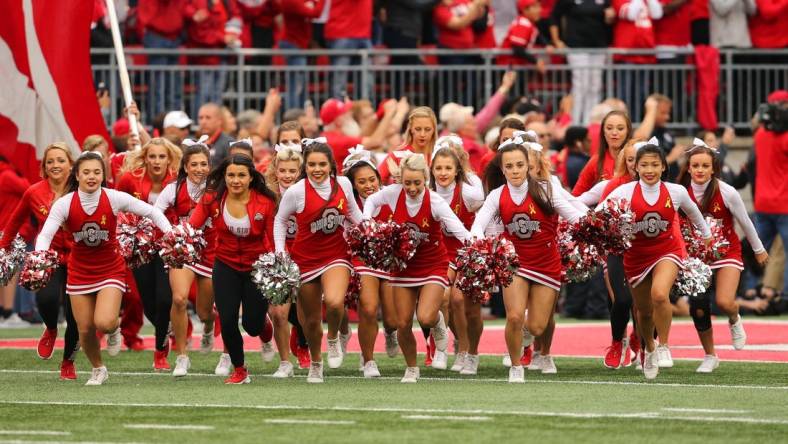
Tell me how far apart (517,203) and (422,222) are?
683mm

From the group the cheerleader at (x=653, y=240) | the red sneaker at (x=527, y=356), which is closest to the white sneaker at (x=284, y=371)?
the red sneaker at (x=527, y=356)

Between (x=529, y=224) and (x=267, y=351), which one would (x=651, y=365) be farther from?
(x=267, y=351)

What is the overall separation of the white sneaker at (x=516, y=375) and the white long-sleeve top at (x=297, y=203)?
4.93 feet

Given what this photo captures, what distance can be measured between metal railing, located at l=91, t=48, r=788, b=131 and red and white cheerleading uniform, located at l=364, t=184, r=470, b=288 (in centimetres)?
784

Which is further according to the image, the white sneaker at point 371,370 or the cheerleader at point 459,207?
the cheerleader at point 459,207

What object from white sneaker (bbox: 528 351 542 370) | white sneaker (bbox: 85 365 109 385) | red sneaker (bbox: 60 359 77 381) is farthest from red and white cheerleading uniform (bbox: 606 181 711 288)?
red sneaker (bbox: 60 359 77 381)

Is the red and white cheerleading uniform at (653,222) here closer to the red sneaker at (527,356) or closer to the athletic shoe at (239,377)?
the red sneaker at (527,356)

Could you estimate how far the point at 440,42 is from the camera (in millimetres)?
21328

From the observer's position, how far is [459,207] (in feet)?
44.8

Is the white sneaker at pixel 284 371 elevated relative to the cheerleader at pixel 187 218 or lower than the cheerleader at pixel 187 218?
lower

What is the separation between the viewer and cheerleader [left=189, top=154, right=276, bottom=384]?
12.4 m

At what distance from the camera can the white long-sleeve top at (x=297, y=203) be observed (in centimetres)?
1230

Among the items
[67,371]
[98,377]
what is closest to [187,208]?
[67,371]

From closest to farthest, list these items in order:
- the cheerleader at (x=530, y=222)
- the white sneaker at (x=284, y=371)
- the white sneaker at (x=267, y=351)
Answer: the cheerleader at (x=530, y=222) < the white sneaker at (x=284, y=371) < the white sneaker at (x=267, y=351)
